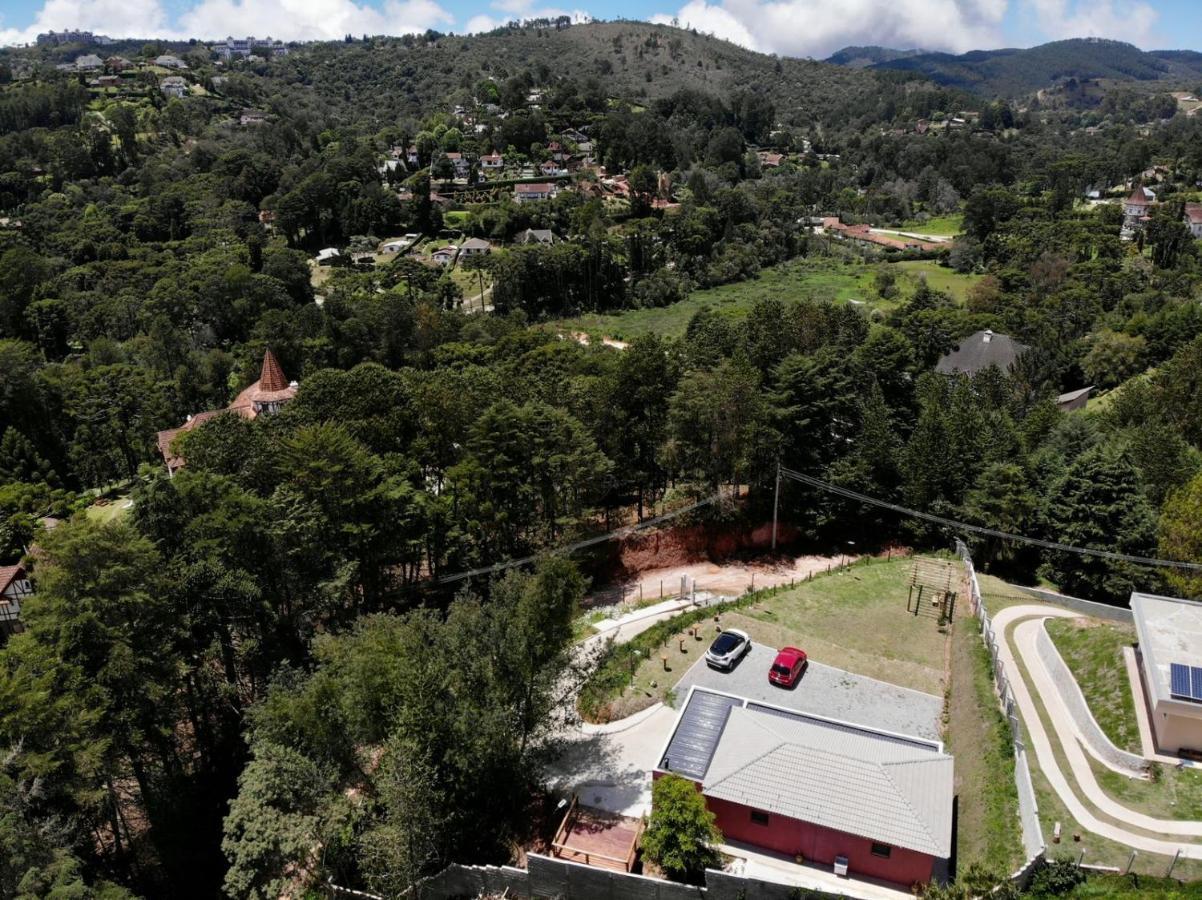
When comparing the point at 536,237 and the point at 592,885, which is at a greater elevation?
the point at 536,237

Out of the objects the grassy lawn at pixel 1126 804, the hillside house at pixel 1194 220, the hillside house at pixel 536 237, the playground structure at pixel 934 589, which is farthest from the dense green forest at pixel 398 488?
the grassy lawn at pixel 1126 804

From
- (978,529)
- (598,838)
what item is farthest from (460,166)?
(598,838)

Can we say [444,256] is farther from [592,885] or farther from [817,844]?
[817,844]

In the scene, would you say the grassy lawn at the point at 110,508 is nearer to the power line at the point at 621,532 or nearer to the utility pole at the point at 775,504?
the power line at the point at 621,532

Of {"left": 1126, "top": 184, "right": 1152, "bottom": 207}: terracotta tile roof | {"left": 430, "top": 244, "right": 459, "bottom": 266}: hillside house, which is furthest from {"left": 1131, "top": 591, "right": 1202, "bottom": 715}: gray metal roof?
{"left": 1126, "top": 184, "right": 1152, "bottom": 207}: terracotta tile roof

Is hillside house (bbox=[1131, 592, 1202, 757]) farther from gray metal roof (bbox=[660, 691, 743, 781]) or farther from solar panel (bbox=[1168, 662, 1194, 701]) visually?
gray metal roof (bbox=[660, 691, 743, 781])

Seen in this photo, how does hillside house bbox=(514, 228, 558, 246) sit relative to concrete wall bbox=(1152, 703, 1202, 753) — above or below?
above
